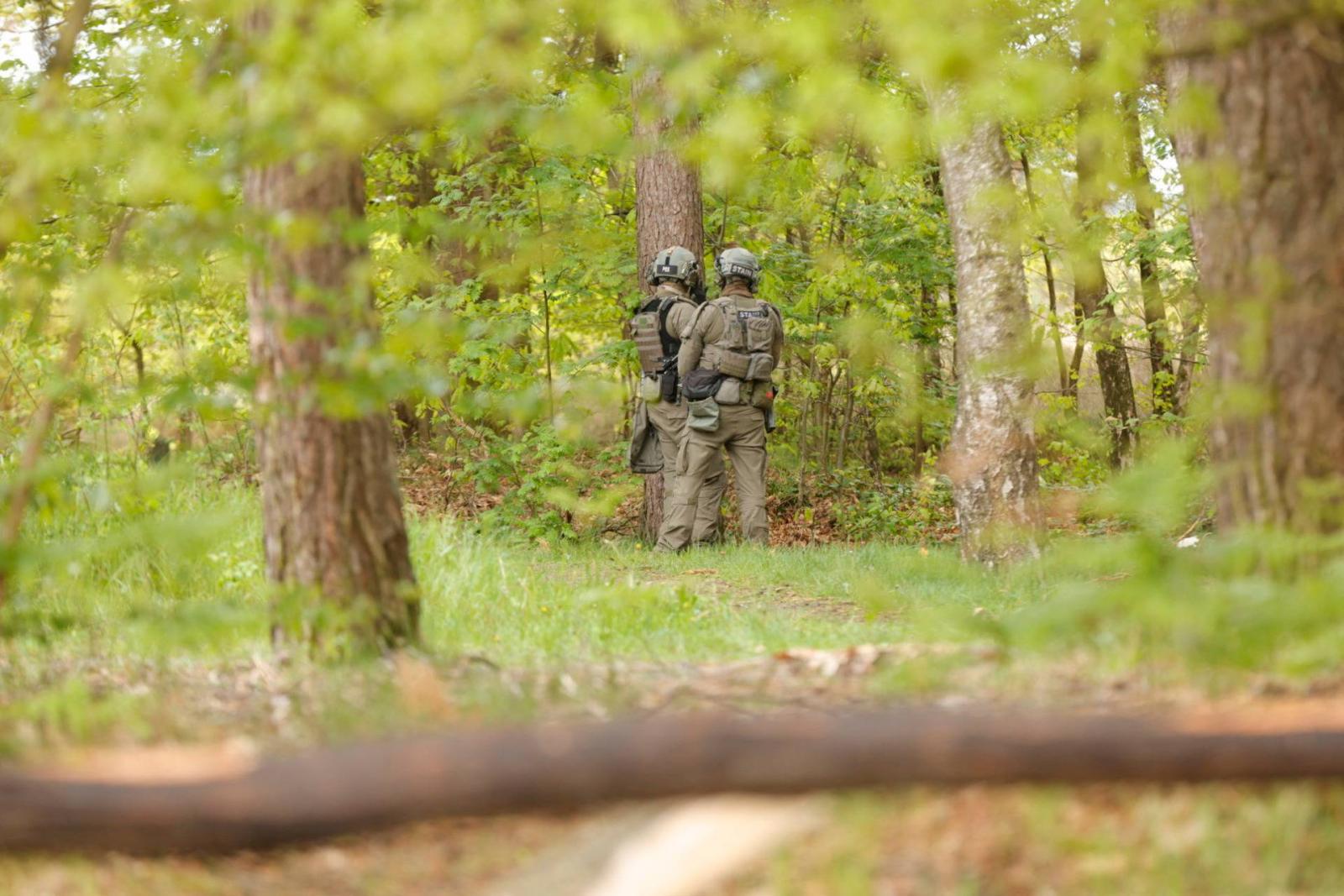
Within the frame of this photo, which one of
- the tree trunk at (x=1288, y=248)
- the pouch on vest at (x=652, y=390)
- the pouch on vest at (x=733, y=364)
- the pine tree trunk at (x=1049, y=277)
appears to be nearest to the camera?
the tree trunk at (x=1288, y=248)

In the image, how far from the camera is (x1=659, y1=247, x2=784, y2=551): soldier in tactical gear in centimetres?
1066

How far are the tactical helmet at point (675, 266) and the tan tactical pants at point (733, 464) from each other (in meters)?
1.26

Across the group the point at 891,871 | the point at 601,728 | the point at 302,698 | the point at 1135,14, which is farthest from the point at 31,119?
the point at 1135,14

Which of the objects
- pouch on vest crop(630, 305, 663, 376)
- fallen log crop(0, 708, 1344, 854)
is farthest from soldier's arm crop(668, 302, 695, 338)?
fallen log crop(0, 708, 1344, 854)

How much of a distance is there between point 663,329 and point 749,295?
844 millimetres

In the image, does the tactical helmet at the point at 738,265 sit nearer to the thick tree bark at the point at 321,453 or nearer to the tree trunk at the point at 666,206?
the tree trunk at the point at 666,206

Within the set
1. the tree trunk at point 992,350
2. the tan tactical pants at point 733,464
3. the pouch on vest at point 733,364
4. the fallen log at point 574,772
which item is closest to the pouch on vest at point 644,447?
the tan tactical pants at point 733,464

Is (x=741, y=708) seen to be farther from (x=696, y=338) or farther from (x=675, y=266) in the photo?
(x=675, y=266)

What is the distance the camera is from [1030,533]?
26.7ft

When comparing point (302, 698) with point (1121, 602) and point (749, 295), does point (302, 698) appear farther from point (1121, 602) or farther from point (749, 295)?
point (749, 295)

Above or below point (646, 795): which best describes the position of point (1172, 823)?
below

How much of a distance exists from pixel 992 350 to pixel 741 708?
5.31 m

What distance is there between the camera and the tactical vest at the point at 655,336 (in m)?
10.8

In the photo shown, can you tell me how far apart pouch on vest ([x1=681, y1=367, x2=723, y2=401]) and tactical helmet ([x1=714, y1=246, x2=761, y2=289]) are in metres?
0.88
